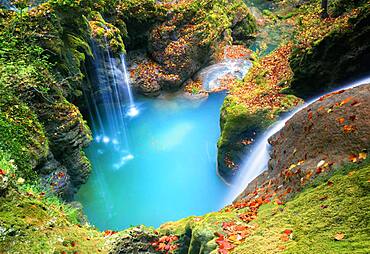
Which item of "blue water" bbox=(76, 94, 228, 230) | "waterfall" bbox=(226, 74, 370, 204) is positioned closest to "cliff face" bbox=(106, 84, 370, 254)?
"waterfall" bbox=(226, 74, 370, 204)

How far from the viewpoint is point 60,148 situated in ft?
29.5

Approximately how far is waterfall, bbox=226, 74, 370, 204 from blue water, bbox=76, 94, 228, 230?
2.66 ft

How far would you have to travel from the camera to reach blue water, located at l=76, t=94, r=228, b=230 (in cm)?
1038

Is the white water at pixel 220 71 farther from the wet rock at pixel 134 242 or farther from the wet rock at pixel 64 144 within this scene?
the wet rock at pixel 134 242

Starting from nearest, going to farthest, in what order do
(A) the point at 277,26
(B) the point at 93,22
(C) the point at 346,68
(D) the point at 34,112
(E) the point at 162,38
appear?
(D) the point at 34,112 → (C) the point at 346,68 → (B) the point at 93,22 → (E) the point at 162,38 → (A) the point at 277,26

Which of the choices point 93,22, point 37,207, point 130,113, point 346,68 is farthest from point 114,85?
point 37,207

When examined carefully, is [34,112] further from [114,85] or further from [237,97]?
[114,85]

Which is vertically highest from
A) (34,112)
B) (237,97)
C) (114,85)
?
(114,85)

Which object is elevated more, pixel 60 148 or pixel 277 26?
pixel 277 26

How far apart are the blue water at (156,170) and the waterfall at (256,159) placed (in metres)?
0.81

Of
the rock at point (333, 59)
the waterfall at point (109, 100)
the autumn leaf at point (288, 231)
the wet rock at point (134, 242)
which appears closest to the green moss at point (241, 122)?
the rock at point (333, 59)

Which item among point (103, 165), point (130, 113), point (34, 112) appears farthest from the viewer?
point (130, 113)

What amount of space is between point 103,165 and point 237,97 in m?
6.03

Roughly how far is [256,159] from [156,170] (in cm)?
448
